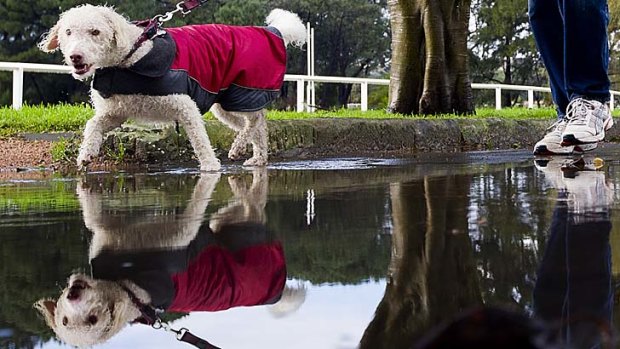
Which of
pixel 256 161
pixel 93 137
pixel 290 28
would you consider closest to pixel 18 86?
pixel 290 28

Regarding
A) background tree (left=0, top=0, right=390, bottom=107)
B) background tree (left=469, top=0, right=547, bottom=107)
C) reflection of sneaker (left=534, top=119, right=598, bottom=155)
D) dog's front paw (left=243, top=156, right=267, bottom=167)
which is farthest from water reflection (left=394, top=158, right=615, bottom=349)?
background tree (left=469, top=0, right=547, bottom=107)

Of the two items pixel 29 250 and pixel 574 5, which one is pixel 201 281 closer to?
pixel 29 250

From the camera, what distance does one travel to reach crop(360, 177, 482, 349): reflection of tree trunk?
40.7 inches

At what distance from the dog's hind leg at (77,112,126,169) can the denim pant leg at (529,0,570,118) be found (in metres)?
2.34

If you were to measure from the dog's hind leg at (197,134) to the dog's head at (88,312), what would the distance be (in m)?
2.91

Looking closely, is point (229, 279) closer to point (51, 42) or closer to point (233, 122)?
point (51, 42)

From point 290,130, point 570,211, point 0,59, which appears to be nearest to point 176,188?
point 570,211

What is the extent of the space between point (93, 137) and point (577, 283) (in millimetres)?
3466

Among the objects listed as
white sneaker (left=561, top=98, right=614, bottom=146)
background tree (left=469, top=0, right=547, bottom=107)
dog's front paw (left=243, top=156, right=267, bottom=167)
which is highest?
background tree (left=469, top=0, right=547, bottom=107)

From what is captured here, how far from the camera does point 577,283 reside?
3.95ft

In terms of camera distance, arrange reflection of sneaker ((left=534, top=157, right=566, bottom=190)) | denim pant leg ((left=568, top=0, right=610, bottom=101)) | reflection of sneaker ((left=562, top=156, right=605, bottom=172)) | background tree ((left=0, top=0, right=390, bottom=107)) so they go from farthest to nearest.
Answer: background tree ((left=0, top=0, right=390, bottom=107)), denim pant leg ((left=568, top=0, right=610, bottom=101)), reflection of sneaker ((left=562, top=156, right=605, bottom=172)), reflection of sneaker ((left=534, top=157, right=566, bottom=190))

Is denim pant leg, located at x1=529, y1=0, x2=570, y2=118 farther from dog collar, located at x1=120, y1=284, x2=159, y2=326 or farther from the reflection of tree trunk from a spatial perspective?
dog collar, located at x1=120, y1=284, x2=159, y2=326

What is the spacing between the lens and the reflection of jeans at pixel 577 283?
953 millimetres

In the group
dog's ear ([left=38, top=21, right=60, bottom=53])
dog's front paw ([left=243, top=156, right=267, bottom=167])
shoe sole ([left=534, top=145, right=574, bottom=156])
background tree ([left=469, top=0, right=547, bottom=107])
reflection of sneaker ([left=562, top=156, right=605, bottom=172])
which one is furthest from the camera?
background tree ([left=469, top=0, right=547, bottom=107])
